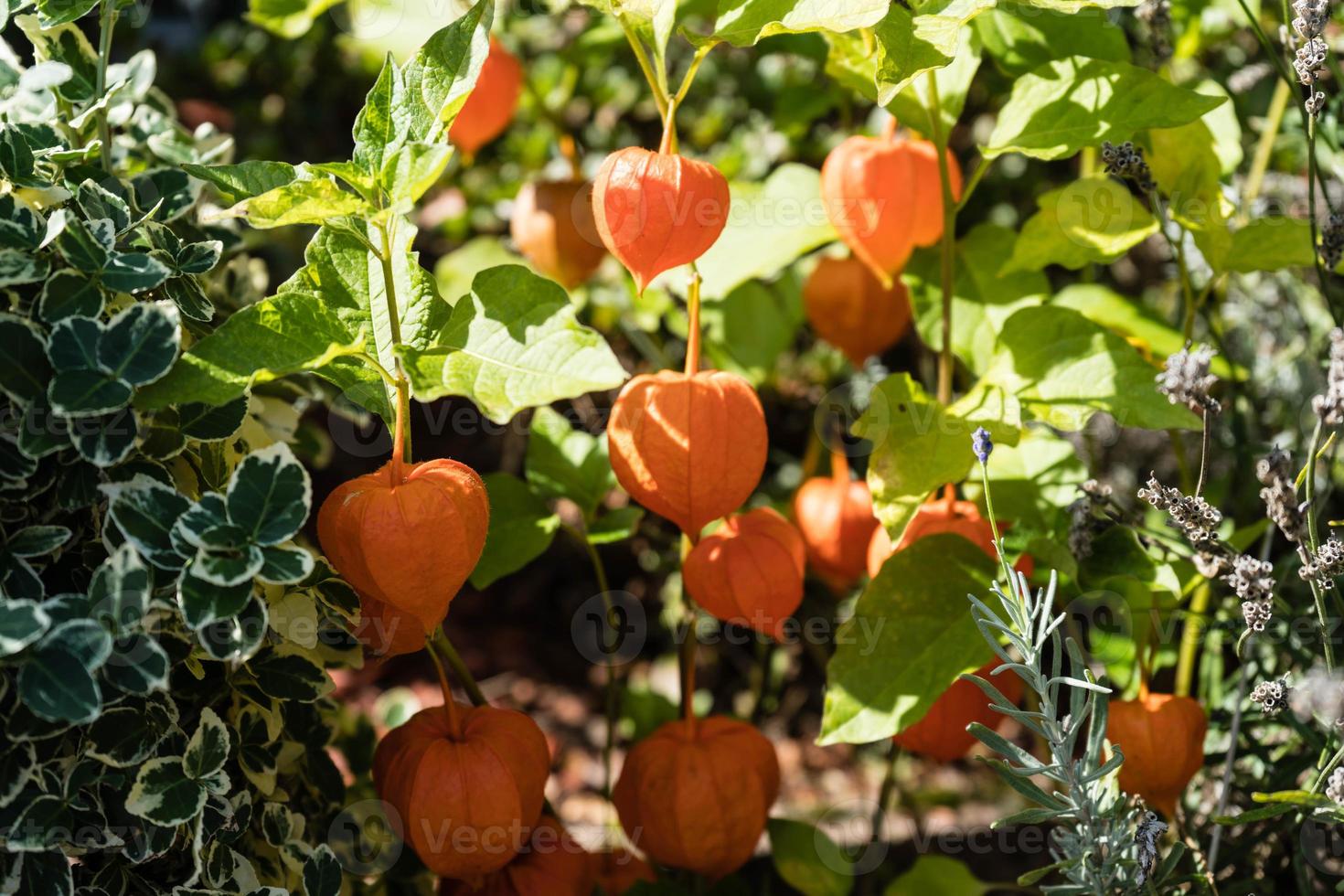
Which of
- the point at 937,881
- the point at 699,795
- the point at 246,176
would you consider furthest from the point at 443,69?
the point at 937,881

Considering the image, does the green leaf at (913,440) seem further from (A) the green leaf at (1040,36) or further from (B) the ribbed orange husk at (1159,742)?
(A) the green leaf at (1040,36)

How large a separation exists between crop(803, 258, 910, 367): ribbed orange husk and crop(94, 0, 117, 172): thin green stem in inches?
26.7

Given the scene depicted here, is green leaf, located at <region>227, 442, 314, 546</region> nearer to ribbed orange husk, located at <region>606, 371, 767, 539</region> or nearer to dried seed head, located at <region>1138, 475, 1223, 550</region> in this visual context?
ribbed orange husk, located at <region>606, 371, 767, 539</region>

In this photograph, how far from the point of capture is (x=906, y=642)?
952 millimetres

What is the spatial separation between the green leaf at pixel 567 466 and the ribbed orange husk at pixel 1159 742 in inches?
19.2

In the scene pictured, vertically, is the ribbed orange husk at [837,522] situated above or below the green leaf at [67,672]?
below

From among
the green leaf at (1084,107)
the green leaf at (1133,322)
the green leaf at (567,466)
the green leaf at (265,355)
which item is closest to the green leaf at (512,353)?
the green leaf at (265,355)

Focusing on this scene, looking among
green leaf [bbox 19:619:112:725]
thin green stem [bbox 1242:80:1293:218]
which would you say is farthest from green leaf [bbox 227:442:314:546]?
thin green stem [bbox 1242:80:1293:218]

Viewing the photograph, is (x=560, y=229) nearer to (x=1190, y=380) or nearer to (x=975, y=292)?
(x=975, y=292)

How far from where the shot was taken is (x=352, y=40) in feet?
5.17

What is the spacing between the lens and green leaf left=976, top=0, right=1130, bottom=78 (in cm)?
106

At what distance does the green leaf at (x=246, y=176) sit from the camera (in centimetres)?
79

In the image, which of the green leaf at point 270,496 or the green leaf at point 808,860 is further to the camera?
the green leaf at point 808,860

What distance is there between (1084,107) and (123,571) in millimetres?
777
